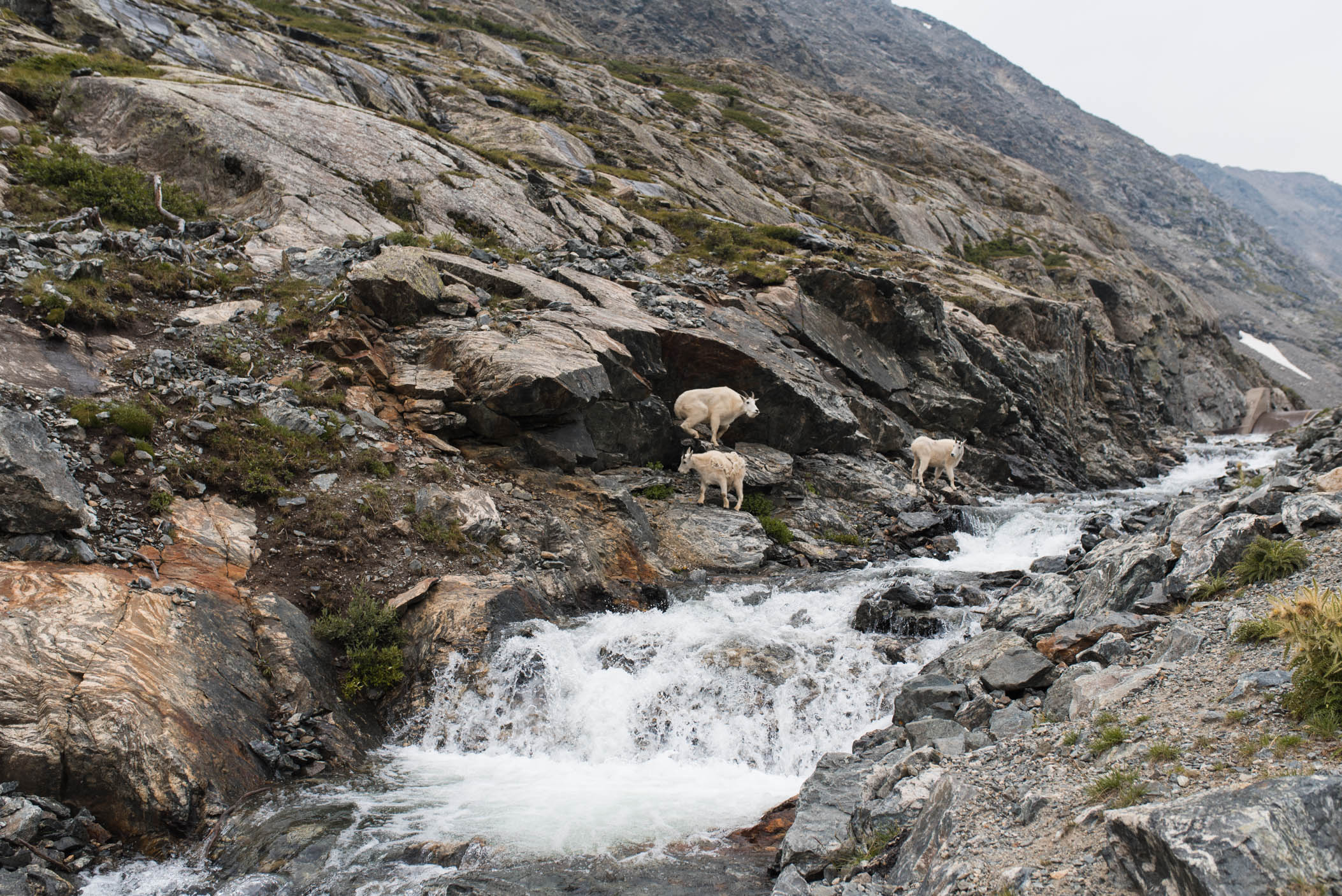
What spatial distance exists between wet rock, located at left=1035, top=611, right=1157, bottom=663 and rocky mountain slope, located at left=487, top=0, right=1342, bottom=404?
111882mm

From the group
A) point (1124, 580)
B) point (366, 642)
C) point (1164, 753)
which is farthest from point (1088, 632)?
point (366, 642)

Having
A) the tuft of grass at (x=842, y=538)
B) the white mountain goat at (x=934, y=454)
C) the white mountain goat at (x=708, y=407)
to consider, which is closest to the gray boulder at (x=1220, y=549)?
the tuft of grass at (x=842, y=538)

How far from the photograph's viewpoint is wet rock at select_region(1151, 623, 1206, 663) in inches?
297

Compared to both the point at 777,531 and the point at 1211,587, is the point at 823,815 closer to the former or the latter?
the point at 1211,587

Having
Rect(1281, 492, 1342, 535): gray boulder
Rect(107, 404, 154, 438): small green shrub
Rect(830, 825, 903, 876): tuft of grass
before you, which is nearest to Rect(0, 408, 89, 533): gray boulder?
Rect(107, 404, 154, 438): small green shrub

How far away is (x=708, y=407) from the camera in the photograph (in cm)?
2058

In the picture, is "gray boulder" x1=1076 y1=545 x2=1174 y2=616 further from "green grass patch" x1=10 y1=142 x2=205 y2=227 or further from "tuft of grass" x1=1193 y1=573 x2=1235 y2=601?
"green grass patch" x1=10 y1=142 x2=205 y2=227

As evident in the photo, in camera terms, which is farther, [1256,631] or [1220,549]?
[1220,549]

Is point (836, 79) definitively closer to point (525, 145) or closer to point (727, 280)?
point (525, 145)

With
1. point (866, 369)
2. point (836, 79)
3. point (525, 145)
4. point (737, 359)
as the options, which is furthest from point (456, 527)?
point (836, 79)

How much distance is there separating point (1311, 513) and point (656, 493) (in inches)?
531

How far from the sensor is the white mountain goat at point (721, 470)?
762 inches

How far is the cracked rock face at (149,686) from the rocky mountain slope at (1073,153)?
10955 cm

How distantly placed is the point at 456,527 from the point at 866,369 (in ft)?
65.4
